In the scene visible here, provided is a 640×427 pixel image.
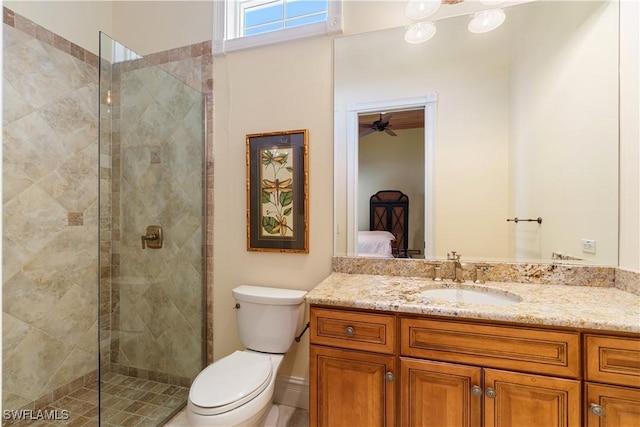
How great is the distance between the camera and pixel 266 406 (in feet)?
5.29

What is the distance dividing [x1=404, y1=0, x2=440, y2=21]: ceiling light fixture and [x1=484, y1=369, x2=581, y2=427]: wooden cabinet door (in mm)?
1751

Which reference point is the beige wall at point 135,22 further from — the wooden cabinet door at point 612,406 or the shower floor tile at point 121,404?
the wooden cabinet door at point 612,406

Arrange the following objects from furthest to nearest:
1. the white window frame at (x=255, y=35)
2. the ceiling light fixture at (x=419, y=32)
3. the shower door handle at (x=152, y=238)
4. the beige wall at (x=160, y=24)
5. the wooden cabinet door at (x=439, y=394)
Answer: the beige wall at (x=160, y=24), the shower door handle at (x=152, y=238), the white window frame at (x=255, y=35), the ceiling light fixture at (x=419, y=32), the wooden cabinet door at (x=439, y=394)

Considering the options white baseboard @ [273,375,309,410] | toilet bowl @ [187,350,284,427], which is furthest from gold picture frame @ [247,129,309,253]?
white baseboard @ [273,375,309,410]

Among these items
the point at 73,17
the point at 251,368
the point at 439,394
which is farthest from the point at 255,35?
the point at 439,394

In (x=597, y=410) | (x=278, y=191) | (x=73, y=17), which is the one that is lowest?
(x=597, y=410)

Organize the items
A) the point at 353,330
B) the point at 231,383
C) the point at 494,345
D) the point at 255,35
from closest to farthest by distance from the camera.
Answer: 1. the point at 494,345
2. the point at 353,330
3. the point at 231,383
4. the point at 255,35

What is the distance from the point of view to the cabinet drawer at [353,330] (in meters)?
1.42

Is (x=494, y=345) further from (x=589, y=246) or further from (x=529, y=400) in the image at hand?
(x=589, y=246)

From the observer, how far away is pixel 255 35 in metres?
2.15

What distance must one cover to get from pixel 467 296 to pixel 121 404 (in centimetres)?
209

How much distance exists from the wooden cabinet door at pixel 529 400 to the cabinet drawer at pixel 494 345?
34 millimetres

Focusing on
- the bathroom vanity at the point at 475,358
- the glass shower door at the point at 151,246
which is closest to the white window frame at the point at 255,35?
the glass shower door at the point at 151,246

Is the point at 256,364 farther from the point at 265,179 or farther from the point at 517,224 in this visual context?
the point at 517,224
